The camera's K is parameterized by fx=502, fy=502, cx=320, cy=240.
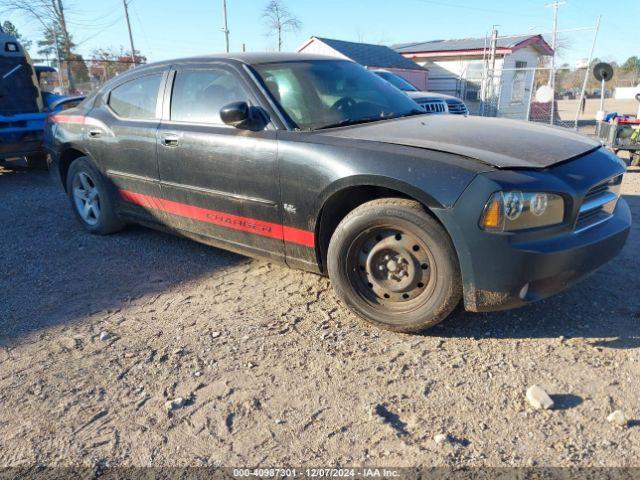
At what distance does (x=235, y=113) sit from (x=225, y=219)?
2.74 feet

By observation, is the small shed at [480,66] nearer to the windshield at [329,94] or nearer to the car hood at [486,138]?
the windshield at [329,94]

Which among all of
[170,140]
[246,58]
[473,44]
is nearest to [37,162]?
[170,140]

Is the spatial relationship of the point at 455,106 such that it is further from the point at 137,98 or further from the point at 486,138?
the point at 486,138

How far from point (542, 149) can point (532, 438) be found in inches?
63.6

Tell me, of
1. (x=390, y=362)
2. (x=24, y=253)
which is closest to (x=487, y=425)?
(x=390, y=362)

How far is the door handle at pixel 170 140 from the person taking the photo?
388 cm

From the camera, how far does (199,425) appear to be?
2.32m

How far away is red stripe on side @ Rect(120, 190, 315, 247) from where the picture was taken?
3.33m

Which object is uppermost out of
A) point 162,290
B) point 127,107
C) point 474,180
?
point 127,107

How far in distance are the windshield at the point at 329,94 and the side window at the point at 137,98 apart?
A: 3.59 feet

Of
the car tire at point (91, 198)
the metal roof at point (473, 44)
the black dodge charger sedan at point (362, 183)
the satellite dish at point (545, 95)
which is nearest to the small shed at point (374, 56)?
the metal roof at point (473, 44)

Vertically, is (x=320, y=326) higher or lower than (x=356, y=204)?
lower

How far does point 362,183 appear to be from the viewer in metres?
2.92

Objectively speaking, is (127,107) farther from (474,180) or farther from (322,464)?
(322,464)
